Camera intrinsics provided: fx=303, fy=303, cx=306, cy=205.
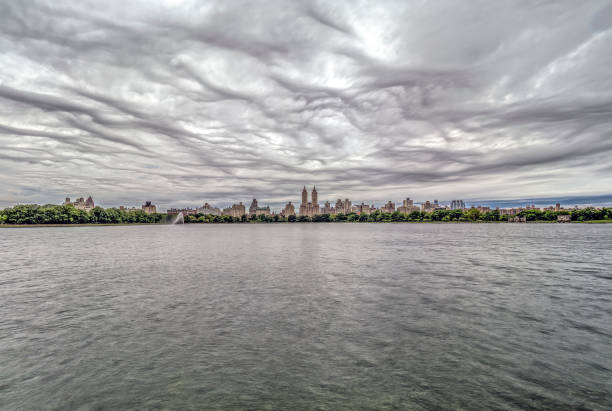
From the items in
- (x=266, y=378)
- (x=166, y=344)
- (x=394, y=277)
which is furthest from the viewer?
(x=394, y=277)

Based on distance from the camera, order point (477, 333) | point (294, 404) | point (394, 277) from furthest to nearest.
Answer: point (394, 277)
point (477, 333)
point (294, 404)

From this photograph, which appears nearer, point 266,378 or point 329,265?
point 266,378

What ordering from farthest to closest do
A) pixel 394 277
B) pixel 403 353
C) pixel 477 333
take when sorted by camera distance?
pixel 394 277 → pixel 477 333 → pixel 403 353

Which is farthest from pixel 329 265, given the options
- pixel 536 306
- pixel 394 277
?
pixel 536 306

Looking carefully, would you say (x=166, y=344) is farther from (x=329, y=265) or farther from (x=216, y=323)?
(x=329, y=265)

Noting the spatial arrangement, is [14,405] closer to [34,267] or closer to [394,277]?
[394,277]

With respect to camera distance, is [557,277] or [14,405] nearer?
[14,405]

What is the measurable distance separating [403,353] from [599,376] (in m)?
6.74

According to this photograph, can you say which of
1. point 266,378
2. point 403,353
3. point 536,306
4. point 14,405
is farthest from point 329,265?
point 14,405

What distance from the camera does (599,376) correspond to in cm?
1095

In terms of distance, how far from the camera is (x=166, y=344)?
45.5 ft

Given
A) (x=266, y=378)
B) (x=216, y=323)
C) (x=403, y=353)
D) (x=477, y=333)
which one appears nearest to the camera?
(x=266, y=378)

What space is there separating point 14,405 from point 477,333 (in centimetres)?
1853

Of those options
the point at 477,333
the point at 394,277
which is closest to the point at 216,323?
the point at 477,333
